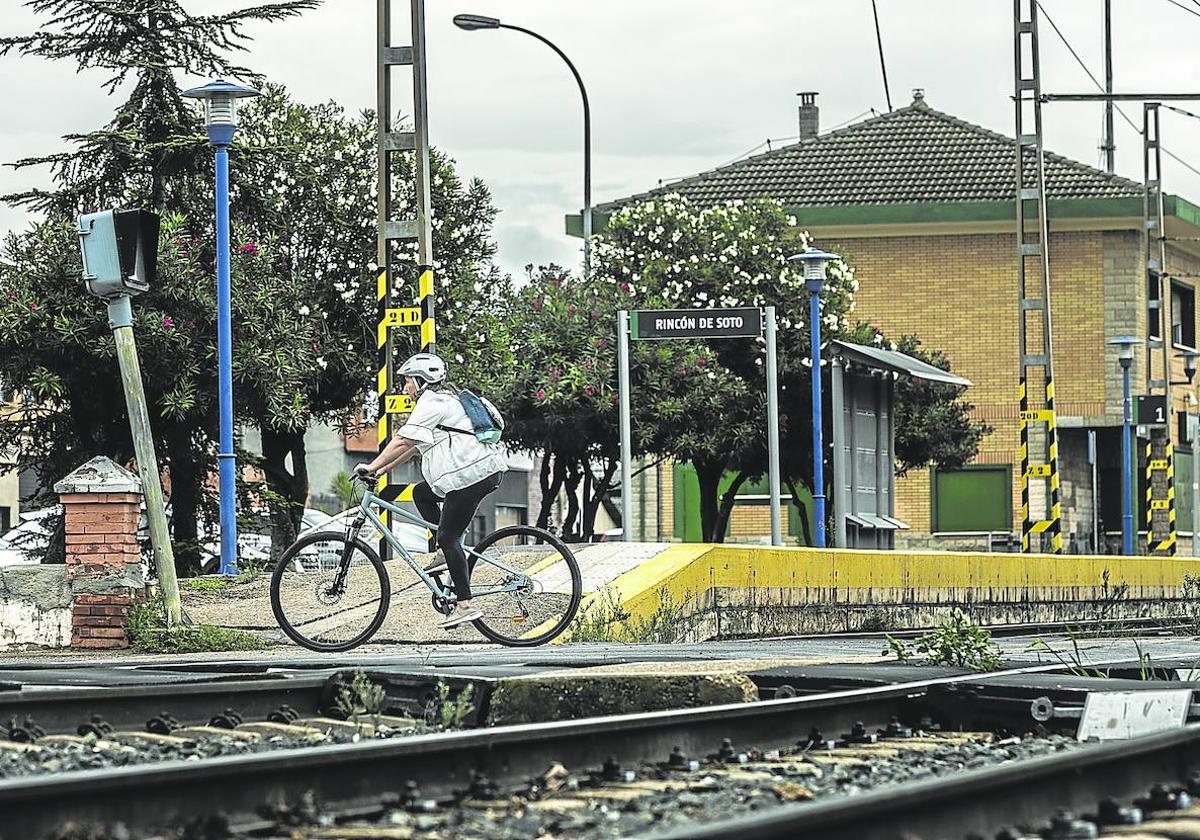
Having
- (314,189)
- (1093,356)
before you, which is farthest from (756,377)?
(1093,356)

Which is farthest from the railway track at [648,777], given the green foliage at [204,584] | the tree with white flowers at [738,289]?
the tree with white flowers at [738,289]

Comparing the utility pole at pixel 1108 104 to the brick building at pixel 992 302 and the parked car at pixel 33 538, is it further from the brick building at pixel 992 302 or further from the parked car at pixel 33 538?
the parked car at pixel 33 538

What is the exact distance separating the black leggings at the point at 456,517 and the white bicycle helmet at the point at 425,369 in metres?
0.69

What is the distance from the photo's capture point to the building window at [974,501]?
48.1 m

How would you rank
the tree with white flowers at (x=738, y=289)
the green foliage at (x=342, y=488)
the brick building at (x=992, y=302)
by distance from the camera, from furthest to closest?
1. the green foliage at (x=342, y=488)
2. the brick building at (x=992, y=302)
3. the tree with white flowers at (x=738, y=289)

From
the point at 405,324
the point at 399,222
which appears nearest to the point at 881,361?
the point at 399,222

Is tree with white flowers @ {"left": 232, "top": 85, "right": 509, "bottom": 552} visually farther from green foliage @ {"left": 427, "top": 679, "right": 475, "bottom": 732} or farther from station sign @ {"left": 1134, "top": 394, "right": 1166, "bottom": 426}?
green foliage @ {"left": 427, "top": 679, "right": 475, "bottom": 732}

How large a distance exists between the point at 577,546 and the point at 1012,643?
3.93 meters

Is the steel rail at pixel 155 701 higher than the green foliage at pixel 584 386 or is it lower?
lower

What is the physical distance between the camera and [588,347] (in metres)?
32.4

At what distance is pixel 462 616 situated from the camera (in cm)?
1263

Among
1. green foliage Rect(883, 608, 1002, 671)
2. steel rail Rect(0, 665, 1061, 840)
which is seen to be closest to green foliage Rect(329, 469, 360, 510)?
green foliage Rect(883, 608, 1002, 671)

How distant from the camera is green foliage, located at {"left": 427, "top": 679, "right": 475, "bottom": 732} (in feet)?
24.0

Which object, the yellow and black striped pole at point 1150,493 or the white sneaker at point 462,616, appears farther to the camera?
the yellow and black striped pole at point 1150,493
